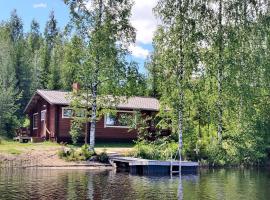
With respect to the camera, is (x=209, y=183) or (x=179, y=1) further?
(x=179, y=1)

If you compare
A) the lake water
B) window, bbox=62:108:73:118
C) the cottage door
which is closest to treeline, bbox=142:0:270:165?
the lake water

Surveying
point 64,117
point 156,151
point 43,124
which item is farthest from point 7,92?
point 156,151

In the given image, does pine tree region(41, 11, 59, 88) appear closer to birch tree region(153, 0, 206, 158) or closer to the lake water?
birch tree region(153, 0, 206, 158)

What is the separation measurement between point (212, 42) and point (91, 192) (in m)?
22.4

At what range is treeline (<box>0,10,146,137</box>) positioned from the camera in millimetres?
36281

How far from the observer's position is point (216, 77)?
136 feet

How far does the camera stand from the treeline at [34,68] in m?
36.3

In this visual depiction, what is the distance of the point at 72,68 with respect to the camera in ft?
118

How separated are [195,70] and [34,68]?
119ft

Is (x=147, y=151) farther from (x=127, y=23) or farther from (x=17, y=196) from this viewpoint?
(x=17, y=196)

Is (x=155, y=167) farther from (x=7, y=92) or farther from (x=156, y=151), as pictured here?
(x=7, y=92)

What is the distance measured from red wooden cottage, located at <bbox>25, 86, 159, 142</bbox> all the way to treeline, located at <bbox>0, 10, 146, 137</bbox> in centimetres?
259

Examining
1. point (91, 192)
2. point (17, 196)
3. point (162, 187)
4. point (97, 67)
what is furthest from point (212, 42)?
point (17, 196)

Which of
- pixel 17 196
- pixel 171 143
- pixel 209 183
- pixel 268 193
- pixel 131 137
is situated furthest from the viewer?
pixel 131 137
